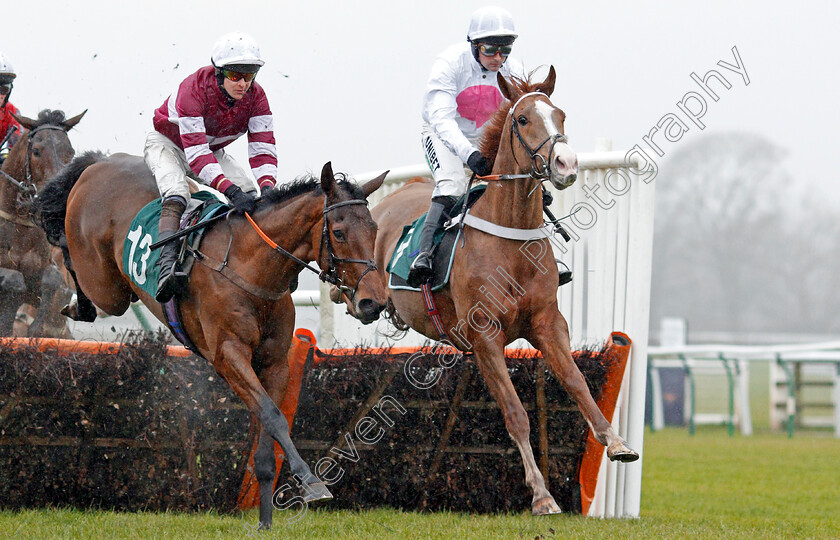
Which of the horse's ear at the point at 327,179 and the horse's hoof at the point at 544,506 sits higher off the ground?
the horse's ear at the point at 327,179

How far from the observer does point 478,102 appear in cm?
617

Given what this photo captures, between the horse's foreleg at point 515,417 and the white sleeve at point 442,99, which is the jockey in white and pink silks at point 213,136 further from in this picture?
the horse's foreleg at point 515,417

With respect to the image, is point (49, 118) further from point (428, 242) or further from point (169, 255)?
point (428, 242)

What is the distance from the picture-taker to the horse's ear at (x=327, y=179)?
5.02 metres

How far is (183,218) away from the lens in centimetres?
571

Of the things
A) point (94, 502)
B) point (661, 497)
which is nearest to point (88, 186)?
point (94, 502)

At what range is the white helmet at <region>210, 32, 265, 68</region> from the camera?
546 centimetres

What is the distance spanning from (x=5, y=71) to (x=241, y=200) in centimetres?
342

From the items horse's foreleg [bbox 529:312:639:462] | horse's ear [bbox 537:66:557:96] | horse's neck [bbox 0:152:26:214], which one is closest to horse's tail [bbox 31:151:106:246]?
horse's neck [bbox 0:152:26:214]

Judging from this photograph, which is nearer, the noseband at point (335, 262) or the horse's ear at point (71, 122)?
the noseband at point (335, 262)

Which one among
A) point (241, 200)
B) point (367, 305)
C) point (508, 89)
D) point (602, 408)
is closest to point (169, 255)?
point (241, 200)

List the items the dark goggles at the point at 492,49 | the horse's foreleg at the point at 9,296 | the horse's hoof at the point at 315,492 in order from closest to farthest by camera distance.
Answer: the horse's hoof at the point at 315,492, the dark goggles at the point at 492,49, the horse's foreleg at the point at 9,296

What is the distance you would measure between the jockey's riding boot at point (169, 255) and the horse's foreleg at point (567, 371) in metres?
1.86

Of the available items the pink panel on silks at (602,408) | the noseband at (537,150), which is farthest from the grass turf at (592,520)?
the noseband at (537,150)
